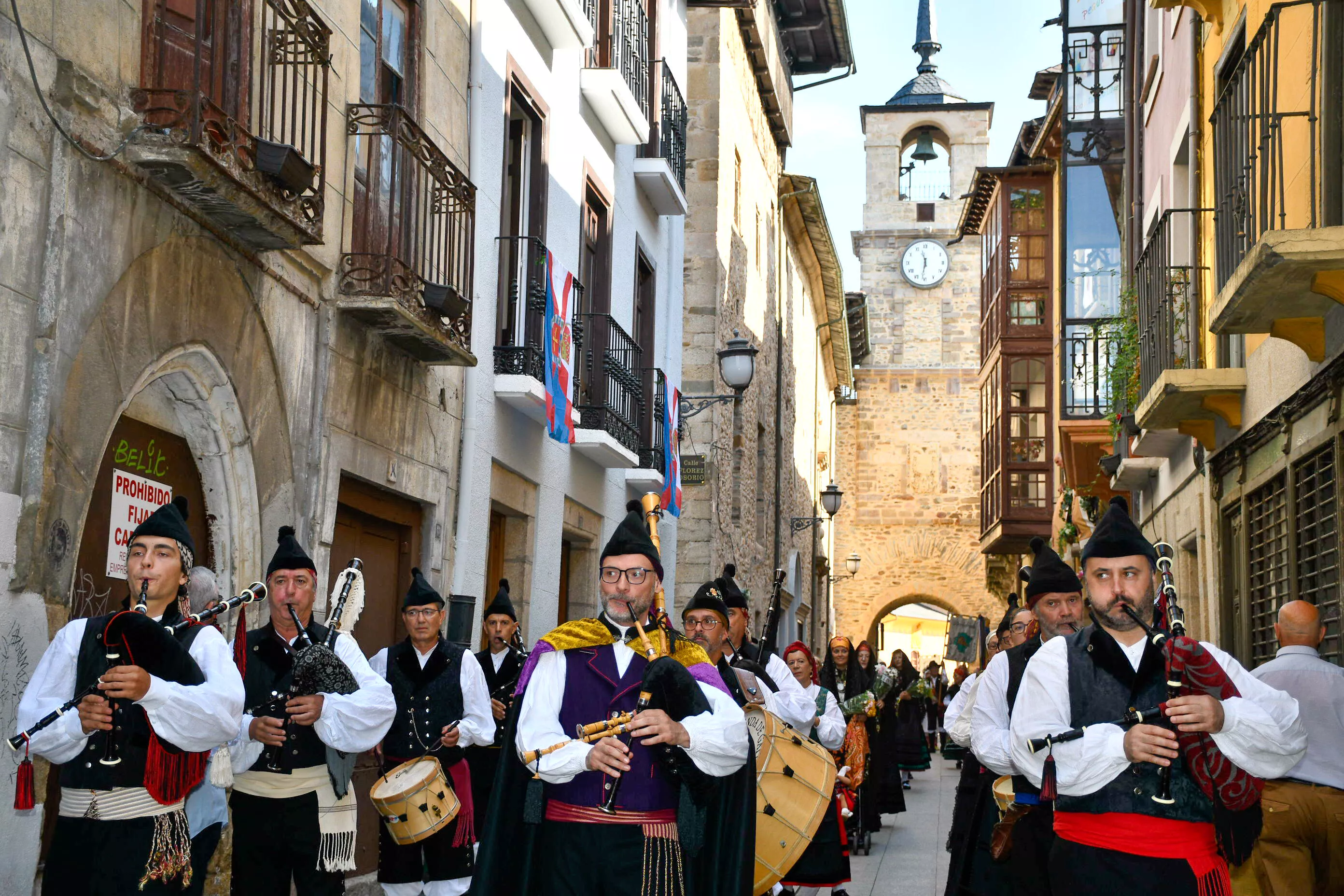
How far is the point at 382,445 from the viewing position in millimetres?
10250

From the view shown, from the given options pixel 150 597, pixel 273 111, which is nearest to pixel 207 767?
pixel 150 597

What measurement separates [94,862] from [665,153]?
1365cm

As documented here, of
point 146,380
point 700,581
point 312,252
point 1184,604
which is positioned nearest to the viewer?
point 146,380

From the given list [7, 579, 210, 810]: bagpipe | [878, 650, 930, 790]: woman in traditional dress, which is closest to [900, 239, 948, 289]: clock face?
[878, 650, 930, 790]: woman in traditional dress

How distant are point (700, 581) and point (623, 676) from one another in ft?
49.6

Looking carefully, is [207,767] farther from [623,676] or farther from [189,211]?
[189,211]

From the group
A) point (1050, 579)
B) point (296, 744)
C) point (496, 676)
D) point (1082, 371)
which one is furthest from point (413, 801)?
point (1082, 371)

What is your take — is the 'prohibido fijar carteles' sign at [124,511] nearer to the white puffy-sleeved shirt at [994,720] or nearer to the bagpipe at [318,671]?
the bagpipe at [318,671]

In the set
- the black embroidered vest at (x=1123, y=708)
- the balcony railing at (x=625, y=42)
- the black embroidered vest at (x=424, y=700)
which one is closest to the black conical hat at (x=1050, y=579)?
the black embroidered vest at (x=1123, y=708)

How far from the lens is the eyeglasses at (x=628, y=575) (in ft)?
17.9

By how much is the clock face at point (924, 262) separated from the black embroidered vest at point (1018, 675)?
40573 millimetres

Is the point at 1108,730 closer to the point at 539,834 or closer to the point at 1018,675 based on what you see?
the point at 539,834

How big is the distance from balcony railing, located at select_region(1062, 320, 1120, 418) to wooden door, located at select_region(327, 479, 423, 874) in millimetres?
11252

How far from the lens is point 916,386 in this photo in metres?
45.6
